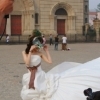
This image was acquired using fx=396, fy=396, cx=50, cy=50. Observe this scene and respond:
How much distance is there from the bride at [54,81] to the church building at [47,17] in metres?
41.0

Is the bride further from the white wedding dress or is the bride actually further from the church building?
the church building

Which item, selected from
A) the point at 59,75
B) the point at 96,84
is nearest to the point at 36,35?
the point at 59,75

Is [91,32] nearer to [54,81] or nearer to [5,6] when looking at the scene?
[54,81]

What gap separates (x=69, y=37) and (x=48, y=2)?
5401mm

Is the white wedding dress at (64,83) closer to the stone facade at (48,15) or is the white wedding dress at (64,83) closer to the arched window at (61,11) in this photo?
the stone facade at (48,15)

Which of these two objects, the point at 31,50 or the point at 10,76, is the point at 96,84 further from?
the point at 10,76

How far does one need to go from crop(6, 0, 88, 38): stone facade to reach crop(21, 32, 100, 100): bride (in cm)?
4114

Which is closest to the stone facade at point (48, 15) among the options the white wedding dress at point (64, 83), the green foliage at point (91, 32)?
the green foliage at point (91, 32)

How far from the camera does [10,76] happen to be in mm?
14469

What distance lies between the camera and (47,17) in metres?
50.9

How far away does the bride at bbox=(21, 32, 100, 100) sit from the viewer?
748 cm

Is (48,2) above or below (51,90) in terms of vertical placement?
above

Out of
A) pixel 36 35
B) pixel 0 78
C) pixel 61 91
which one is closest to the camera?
pixel 61 91

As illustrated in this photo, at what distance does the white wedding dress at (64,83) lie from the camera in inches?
293
